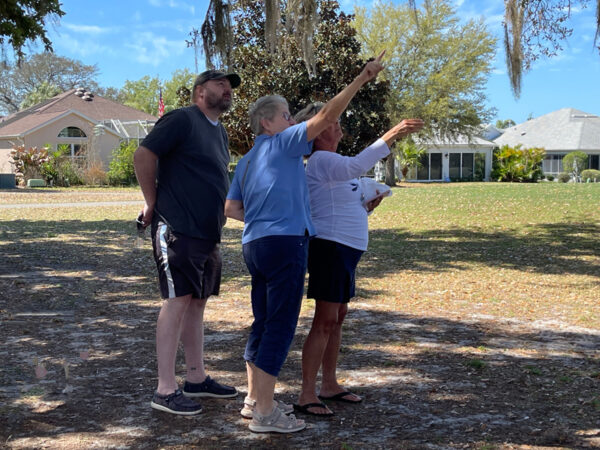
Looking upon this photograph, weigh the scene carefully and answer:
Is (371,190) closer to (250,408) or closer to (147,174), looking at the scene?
(147,174)

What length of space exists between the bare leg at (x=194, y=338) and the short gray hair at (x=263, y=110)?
1.14 metres

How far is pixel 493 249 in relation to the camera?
1159cm

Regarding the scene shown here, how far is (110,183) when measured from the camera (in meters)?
34.2

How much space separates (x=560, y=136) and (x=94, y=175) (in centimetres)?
3752

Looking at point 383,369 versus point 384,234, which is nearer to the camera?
point 383,369

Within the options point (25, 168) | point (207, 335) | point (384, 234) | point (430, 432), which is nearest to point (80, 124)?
point (25, 168)

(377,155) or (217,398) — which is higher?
(377,155)

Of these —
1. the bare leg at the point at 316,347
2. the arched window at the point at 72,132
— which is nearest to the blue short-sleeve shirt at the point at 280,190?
the bare leg at the point at 316,347

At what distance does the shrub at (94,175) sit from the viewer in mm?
33406

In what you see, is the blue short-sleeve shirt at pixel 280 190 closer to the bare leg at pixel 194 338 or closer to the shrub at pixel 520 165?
the bare leg at pixel 194 338

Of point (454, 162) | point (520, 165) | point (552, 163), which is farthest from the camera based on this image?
point (552, 163)

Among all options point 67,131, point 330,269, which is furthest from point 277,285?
point 67,131

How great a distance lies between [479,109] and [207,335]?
36718mm

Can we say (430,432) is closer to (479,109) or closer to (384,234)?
(384,234)
